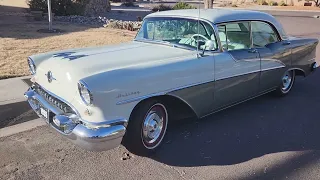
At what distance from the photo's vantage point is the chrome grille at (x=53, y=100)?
3.52 m

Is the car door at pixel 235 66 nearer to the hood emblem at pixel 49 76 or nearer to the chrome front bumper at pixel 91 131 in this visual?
the chrome front bumper at pixel 91 131

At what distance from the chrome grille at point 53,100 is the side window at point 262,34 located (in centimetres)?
295

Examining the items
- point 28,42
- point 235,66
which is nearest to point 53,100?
point 235,66

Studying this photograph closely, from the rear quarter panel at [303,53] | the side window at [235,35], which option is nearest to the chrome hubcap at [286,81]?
the rear quarter panel at [303,53]

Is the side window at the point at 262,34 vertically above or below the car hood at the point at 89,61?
above

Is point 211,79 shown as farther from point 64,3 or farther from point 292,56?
point 64,3

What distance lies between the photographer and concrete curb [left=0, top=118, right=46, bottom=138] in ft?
14.3

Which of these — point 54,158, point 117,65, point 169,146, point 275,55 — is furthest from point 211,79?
point 54,158

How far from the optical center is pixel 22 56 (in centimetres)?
790

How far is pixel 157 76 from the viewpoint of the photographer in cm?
366

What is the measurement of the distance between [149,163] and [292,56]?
11.3 ft

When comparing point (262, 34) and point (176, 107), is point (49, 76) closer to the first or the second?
point (176, 107)

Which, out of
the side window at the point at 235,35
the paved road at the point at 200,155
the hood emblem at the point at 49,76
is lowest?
the paved road at the point at 200,155

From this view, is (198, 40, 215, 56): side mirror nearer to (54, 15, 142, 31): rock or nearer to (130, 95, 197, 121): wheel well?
(130, 95, 197, 121): wheel well
